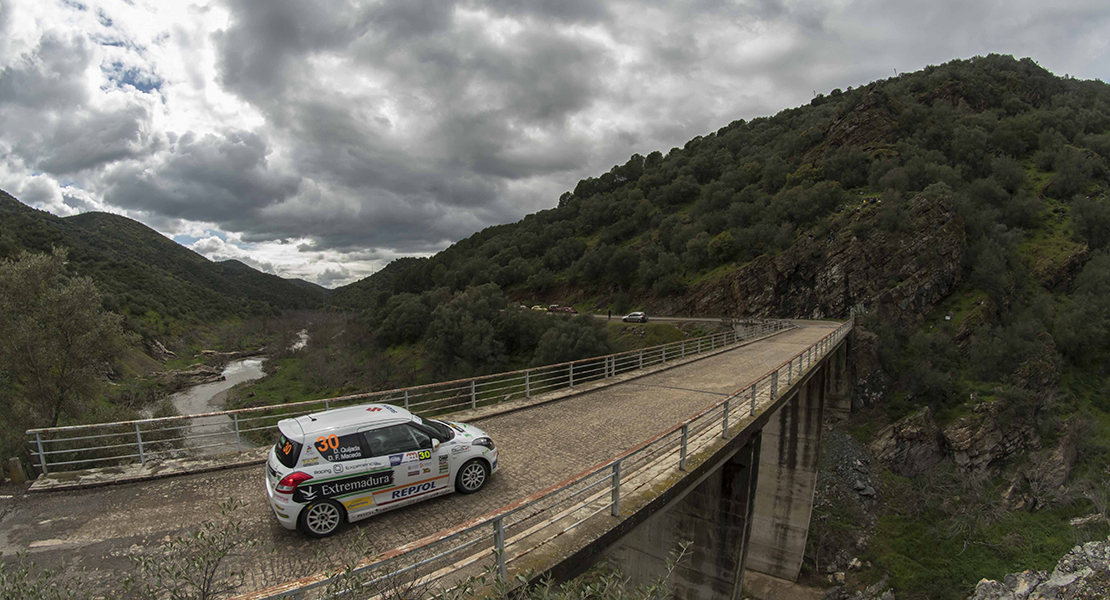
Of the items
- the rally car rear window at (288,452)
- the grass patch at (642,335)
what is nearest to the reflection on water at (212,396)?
the grass patch at (642,335)

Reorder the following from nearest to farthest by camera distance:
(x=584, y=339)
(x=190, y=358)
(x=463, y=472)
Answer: (x=463, y=472), (x=584, y=339), (x=190, y=358)

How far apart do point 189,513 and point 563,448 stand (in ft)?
19.8


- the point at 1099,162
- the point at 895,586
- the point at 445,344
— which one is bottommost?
the point at 895,586

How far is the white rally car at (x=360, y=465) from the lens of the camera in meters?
5.38

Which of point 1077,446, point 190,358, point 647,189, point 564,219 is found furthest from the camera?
point 564,219

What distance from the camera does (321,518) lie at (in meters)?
5.52

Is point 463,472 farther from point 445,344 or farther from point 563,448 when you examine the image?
point 445,344

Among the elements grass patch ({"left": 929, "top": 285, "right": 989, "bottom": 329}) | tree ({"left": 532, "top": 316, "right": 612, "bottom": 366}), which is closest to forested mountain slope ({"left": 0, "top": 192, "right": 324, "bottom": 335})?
tree ({"left": 532, "top": 316, "right": 612, "bottom": 366})

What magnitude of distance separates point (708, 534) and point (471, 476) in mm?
8602

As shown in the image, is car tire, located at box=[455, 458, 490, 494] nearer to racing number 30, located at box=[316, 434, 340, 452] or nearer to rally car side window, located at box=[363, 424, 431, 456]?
rally car side window, located at box=[363, 424, 431, 456]

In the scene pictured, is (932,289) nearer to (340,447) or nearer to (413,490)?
(413,490)

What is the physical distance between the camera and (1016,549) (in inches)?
806

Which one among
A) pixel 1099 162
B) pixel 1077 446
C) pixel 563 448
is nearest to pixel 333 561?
pixel 563 448

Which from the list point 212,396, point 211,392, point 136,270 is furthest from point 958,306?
point 136,270
